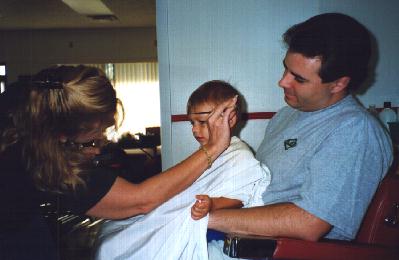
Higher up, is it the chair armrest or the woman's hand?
the woman's hand

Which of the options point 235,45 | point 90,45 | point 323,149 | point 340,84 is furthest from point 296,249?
point 90,45

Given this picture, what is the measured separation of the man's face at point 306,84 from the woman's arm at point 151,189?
0.35 m

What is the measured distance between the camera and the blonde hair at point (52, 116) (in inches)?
46.1

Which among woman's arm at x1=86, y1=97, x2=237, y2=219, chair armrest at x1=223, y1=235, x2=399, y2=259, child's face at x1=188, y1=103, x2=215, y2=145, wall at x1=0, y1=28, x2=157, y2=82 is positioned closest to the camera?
chair armrest at x1=223, y1=235, x2=399, y2=259

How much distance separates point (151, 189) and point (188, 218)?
0.61ft

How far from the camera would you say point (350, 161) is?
1.17 metres

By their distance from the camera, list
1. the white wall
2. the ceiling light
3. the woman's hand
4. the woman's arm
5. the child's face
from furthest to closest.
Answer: the ceiling light → the white wall → the child's face → the woman's hand → the woman's arm

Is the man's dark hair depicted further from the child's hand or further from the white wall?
the white wall

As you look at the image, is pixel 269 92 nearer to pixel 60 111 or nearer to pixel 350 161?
pixel 350 161

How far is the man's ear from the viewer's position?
1.36m

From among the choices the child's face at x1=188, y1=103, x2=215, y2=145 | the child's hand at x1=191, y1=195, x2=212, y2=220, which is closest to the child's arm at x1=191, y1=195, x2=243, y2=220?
the child's hand at x1=191, y1=195, x2=212, y2=220

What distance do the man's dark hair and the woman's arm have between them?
0.48 metres

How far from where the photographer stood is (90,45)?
8.37 metres

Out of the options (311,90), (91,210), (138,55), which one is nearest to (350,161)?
(311,90)
